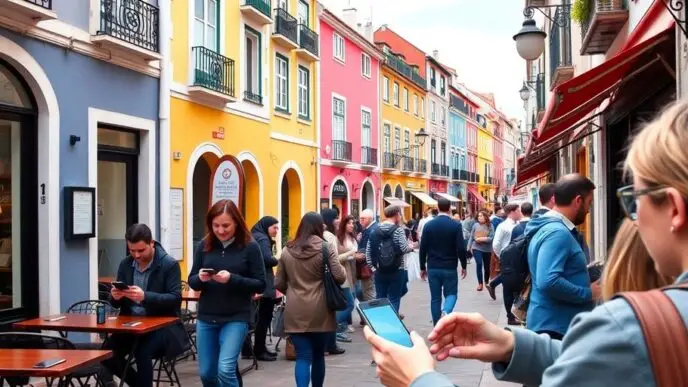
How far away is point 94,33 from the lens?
10766mm

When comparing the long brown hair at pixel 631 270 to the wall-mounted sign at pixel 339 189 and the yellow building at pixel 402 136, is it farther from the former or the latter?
the yellow building at pixel 402 136

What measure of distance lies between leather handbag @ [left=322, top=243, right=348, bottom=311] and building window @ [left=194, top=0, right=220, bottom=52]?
9.46m

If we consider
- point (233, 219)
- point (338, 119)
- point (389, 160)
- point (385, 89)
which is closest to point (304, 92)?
point (338, 119)

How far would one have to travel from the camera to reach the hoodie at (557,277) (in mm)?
4730

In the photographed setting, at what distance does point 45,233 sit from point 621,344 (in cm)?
945

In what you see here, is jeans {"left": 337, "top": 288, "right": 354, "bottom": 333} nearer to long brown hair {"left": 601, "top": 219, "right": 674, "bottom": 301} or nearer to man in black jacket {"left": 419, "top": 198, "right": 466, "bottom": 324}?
man in black jacket {"left": 419, "top": 198, "right": 466, "bottom": 324}

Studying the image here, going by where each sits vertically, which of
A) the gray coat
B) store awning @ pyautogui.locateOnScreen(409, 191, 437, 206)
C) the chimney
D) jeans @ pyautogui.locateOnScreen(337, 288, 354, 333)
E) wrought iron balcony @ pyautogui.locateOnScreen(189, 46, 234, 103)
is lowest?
jeans @ pyautogui.locateOnScreen(337, 288, 354, 333)

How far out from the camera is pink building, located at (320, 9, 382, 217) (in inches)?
1025

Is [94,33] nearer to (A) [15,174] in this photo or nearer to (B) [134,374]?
(A) [15,174]

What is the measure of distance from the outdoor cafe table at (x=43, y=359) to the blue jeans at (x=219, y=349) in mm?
973

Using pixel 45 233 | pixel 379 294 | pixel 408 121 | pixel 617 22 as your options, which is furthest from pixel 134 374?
pixel 408 121

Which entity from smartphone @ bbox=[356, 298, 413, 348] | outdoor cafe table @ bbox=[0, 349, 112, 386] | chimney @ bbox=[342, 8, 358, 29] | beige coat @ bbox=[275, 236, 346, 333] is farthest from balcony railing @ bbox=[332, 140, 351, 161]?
smartphone @ bbox=[356, 298, 413, 348]

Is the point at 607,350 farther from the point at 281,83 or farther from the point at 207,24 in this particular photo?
the point at 281,83

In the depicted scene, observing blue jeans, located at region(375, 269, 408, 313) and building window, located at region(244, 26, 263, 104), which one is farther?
building window, located at region(244, 26, 263, 104)
